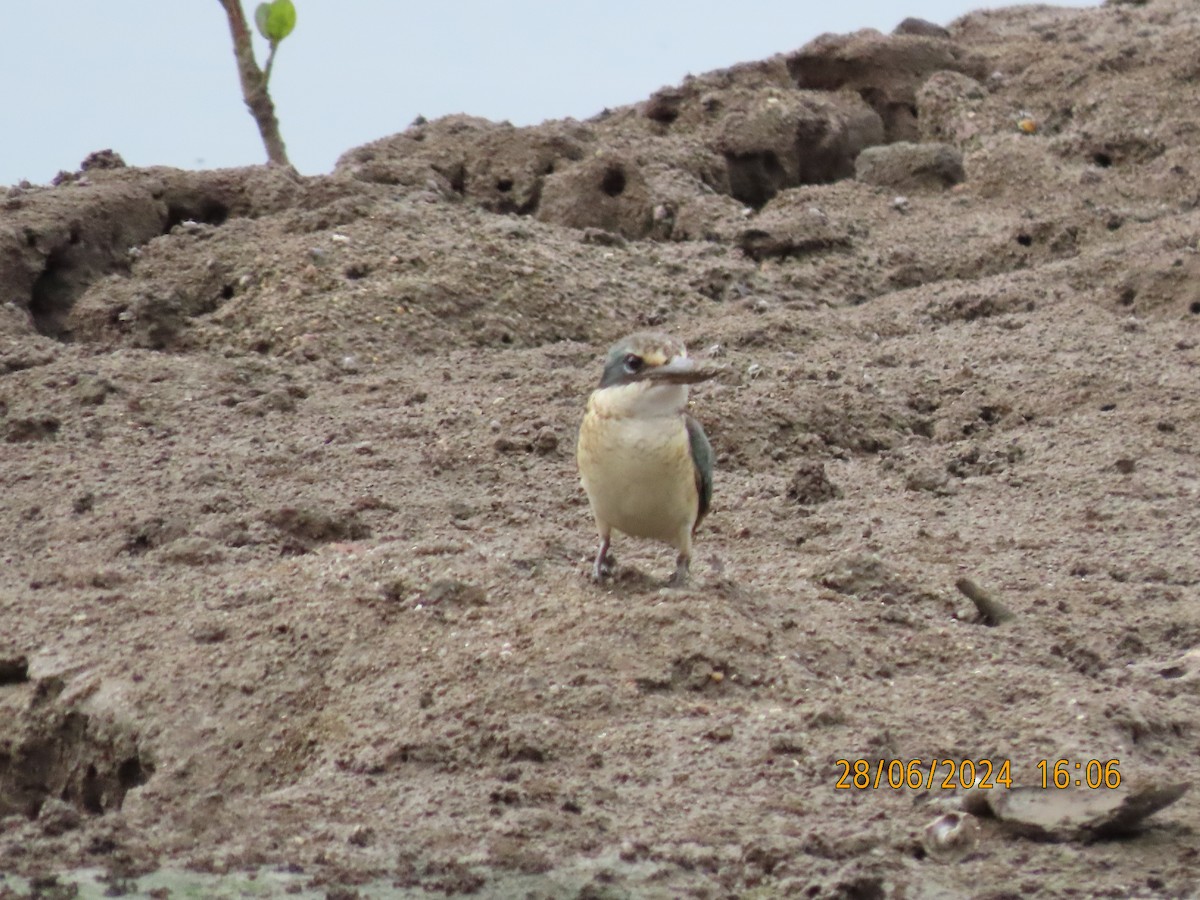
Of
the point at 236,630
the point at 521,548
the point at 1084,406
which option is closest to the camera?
the point at 236,630

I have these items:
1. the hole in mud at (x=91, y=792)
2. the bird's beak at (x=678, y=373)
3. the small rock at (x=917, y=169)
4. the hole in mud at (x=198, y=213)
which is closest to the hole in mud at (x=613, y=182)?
the small rock at (x=917, y=169)

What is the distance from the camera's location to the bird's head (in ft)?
15.2

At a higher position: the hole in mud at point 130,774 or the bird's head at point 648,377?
the bird's head at point 648,377

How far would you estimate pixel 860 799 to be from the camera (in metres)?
3.66

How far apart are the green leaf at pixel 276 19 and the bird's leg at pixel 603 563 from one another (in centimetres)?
483

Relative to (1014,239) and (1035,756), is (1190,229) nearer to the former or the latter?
(1014,239)

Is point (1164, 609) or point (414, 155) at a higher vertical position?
point (414, 155)

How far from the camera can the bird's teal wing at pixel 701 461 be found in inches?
189

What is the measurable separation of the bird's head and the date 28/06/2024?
48.4 inches

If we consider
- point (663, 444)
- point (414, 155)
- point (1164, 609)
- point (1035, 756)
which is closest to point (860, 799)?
point (1035, 756)

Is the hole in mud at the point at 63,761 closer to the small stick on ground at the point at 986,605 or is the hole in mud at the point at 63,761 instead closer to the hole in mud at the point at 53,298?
the small stick on ground at the point at 986,605

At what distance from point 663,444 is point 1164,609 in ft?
4.88

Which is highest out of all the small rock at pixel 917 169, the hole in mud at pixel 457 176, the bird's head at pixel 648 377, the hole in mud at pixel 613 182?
the hole in mud at pixel 457 176

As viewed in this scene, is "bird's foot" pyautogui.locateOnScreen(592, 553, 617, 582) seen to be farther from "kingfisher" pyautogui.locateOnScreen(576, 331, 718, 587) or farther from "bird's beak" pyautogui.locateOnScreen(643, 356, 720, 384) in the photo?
"bird's beak" pyautogui.locateOnScreen(643, 356, 720, 384)
